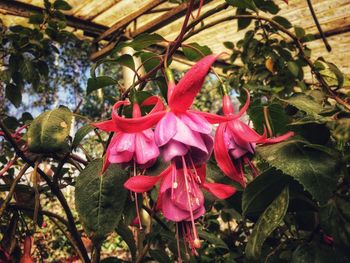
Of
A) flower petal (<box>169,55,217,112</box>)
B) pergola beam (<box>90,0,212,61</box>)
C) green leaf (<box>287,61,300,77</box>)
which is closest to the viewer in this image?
flower petal (<box>169,55,217,112</box>)

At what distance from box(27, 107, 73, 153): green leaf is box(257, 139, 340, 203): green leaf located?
0.30m

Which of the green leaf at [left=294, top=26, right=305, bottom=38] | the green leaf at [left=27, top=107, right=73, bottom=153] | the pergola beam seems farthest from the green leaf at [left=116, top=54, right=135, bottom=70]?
the pergola beam

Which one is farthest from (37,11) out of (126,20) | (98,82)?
(98,82)

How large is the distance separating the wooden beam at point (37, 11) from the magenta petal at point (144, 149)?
1835 millimetres

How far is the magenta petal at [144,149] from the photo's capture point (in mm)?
378

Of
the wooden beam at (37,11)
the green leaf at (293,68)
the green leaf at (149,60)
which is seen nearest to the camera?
the green leaf at (149,60)

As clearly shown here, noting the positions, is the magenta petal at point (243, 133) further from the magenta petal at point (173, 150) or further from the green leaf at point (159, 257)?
the green leaf at point (159, 257)

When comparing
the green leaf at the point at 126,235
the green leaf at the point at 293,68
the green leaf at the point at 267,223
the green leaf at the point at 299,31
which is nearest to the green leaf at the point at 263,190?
the green leaf at the point at 267,223

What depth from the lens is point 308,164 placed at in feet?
1.28

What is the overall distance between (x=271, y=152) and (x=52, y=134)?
0.32 meters

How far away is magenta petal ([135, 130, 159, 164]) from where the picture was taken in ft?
1.24

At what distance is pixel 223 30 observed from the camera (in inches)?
119

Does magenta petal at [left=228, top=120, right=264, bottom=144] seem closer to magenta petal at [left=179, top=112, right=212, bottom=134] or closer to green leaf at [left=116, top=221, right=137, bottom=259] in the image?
magenta petal at [left=179, top=112, right=212, bottom=134]

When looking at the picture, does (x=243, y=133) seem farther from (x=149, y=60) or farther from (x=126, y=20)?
(x=126, y=20)
